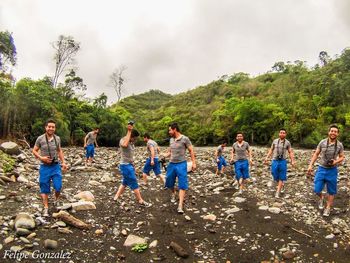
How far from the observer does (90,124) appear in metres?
34.3

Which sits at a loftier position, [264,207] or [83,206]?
[83,206]

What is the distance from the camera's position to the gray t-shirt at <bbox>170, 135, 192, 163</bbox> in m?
8.02

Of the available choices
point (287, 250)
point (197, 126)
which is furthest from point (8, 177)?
point (197, 126)

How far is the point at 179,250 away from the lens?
6176 millimetres

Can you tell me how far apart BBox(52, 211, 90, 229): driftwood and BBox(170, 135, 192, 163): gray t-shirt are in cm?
261

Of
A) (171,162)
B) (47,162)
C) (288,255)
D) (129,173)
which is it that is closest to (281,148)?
(171,162)

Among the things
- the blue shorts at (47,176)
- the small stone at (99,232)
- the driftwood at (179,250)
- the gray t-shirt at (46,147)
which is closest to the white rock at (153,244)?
the driftwood at (179,250)

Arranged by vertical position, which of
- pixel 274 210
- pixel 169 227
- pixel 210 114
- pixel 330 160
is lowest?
pixel 169 227

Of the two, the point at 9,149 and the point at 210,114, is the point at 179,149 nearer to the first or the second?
the point at 9,149

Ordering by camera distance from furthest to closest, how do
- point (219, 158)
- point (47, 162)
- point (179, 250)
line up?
point (219, 158)
point (47, 162)
point (179, 250)

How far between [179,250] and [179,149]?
2.63 metres

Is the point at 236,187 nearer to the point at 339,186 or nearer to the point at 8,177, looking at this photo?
the point at 339,186

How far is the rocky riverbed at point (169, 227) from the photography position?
602cm

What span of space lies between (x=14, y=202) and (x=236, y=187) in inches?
282
